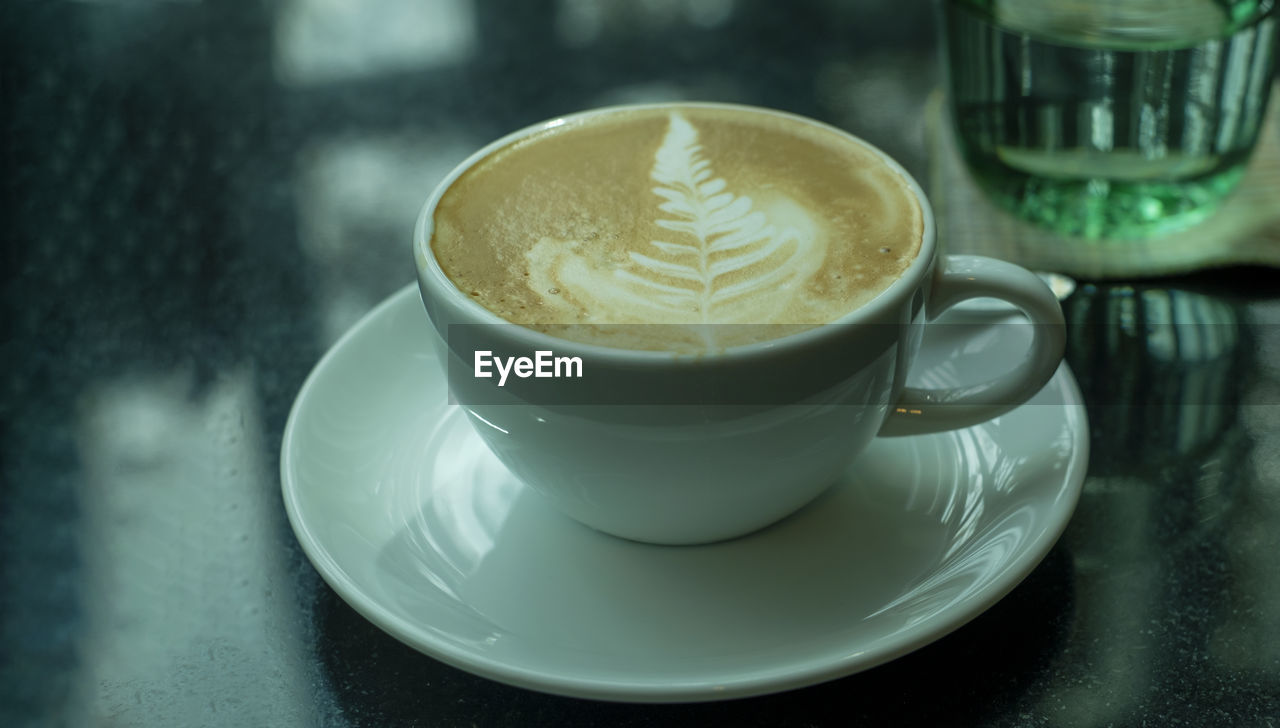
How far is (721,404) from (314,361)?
16.2 inches

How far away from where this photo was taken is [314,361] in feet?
2.66

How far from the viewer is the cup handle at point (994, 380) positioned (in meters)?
0.58

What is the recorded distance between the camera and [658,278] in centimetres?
56

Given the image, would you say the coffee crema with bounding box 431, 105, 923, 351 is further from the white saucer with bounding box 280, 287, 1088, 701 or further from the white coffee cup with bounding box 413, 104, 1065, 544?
the white saucer with bounding box 280, 287, 1088, 701

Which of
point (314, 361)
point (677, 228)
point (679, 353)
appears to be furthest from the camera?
point (314, 361)

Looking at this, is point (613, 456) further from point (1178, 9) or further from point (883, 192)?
point (1178, 9)

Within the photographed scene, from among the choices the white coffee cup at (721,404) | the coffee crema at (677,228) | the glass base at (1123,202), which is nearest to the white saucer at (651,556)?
the white coffee cup at (721,404)

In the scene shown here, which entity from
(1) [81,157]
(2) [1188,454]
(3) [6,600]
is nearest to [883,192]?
(2) [1188,454]

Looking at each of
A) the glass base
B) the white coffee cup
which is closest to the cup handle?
the white coffee cup

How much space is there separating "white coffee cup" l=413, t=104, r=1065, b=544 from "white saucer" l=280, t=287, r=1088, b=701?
0.03m

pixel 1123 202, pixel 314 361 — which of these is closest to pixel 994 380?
pixel 1123 202

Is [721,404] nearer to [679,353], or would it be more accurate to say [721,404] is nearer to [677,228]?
[679,353]

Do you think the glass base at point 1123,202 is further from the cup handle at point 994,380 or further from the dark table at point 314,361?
the cup handle at point 994,380

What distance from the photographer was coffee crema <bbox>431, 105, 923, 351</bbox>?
1.76 feet
